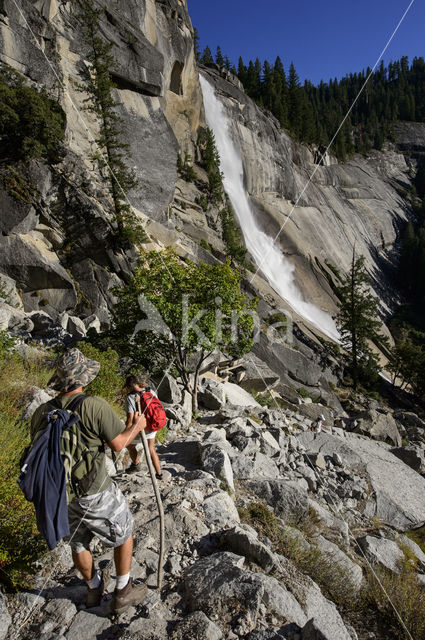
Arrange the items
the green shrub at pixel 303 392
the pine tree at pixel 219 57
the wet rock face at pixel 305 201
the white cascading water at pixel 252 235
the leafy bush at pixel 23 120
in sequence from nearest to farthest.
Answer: the leafy bush at pixel 23 120 → the green shrub at pixel 303 392 → the white cascading water at pixel 252 235 → the wet rock face at pixel 305 201 → the pine tree at pixel 219 57

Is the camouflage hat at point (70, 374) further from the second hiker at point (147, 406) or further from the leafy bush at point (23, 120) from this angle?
the leafy bush at point (23, 120)

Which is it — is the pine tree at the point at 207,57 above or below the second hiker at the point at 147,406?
above

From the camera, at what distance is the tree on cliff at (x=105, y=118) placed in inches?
849

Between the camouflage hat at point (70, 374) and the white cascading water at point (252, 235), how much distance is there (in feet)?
108

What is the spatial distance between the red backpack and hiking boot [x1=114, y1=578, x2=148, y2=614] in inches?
87.3

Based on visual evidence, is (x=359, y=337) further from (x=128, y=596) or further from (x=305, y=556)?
(x=128, y=596)

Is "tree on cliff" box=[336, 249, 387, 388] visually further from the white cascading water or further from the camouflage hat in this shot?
the camouflage hat

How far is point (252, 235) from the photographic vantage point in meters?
40.6

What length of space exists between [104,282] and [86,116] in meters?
11.4

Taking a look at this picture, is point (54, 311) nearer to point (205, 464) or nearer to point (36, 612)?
point (205, 464)

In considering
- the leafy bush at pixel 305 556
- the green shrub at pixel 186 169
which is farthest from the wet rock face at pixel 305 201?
the leafy bush at pixel 305 556

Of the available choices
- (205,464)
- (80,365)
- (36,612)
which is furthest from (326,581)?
(80,365)

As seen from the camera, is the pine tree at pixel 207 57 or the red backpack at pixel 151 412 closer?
the red backpack at pixel 151 412

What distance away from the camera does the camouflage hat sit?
9.68 feet
